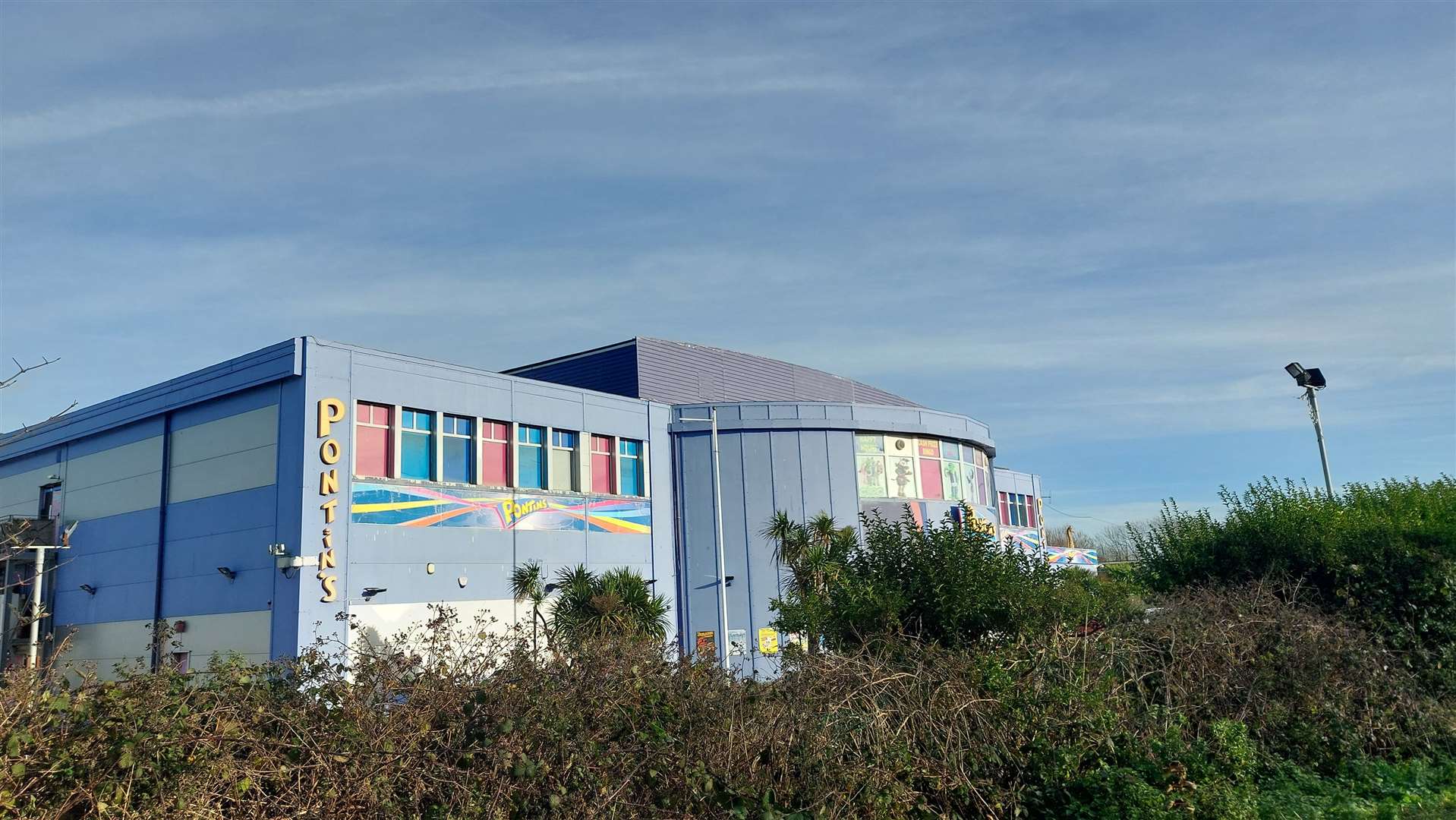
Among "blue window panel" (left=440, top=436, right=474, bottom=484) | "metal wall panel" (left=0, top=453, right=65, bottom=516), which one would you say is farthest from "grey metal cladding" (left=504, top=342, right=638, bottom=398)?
"metal wall panel" (left=0, top=453, right=65, bottom=516)

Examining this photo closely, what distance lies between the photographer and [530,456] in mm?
29953

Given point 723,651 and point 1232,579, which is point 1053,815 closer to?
point 1232,579

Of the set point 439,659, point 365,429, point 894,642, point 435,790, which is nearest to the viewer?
point 435,790

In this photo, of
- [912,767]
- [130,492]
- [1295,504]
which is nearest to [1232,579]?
[1295,504]

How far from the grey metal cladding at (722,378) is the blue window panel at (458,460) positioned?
10.2 metres

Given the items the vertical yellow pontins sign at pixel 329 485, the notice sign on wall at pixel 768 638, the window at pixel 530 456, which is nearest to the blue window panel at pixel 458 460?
the window at pixel 530 456

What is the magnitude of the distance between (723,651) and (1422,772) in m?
22.8

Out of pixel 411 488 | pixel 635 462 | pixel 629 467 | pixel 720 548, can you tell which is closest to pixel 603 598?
pixel 720 548

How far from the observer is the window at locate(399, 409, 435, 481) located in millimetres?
26688

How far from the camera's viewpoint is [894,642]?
470 inches

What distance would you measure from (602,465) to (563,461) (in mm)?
1584

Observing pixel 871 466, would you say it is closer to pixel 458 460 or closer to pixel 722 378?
pixel 722 378

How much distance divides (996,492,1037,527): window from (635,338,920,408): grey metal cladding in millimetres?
Answer: 15550

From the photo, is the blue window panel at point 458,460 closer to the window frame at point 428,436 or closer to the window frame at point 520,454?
the window frame at point 428,436
